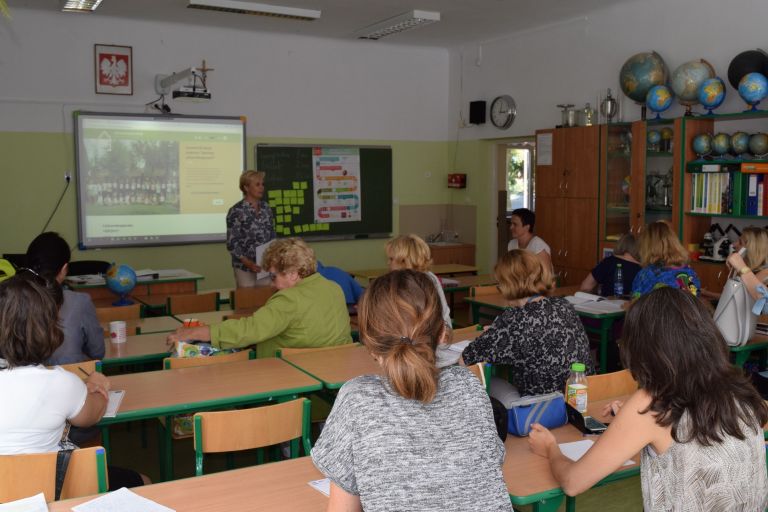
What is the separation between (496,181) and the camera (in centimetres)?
936

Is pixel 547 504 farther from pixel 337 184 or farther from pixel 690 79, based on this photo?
pixel 337 184

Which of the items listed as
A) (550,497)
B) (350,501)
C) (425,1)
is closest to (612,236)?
(425,1)

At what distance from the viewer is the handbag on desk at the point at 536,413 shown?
8.73ft

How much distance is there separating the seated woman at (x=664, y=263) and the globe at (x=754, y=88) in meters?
1.45

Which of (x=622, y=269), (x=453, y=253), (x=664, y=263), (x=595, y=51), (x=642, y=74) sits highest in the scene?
(x=595, y=51)

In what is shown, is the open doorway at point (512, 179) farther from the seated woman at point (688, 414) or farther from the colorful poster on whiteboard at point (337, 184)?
the seated woman at point (688, 414)

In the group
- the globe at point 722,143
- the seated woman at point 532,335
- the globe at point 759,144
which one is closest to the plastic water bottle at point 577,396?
the seated woman at point 532,335

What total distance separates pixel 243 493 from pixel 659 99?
218 inches

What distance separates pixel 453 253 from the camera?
31.0ft

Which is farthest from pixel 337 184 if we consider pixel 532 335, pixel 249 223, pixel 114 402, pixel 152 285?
pixel 114 402

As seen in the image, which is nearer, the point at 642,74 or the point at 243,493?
the point at 243,493

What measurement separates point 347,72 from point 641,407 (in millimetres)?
7627

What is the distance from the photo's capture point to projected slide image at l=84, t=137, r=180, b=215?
25.5 ft

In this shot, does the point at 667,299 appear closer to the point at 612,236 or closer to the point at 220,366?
the point at 220,366
